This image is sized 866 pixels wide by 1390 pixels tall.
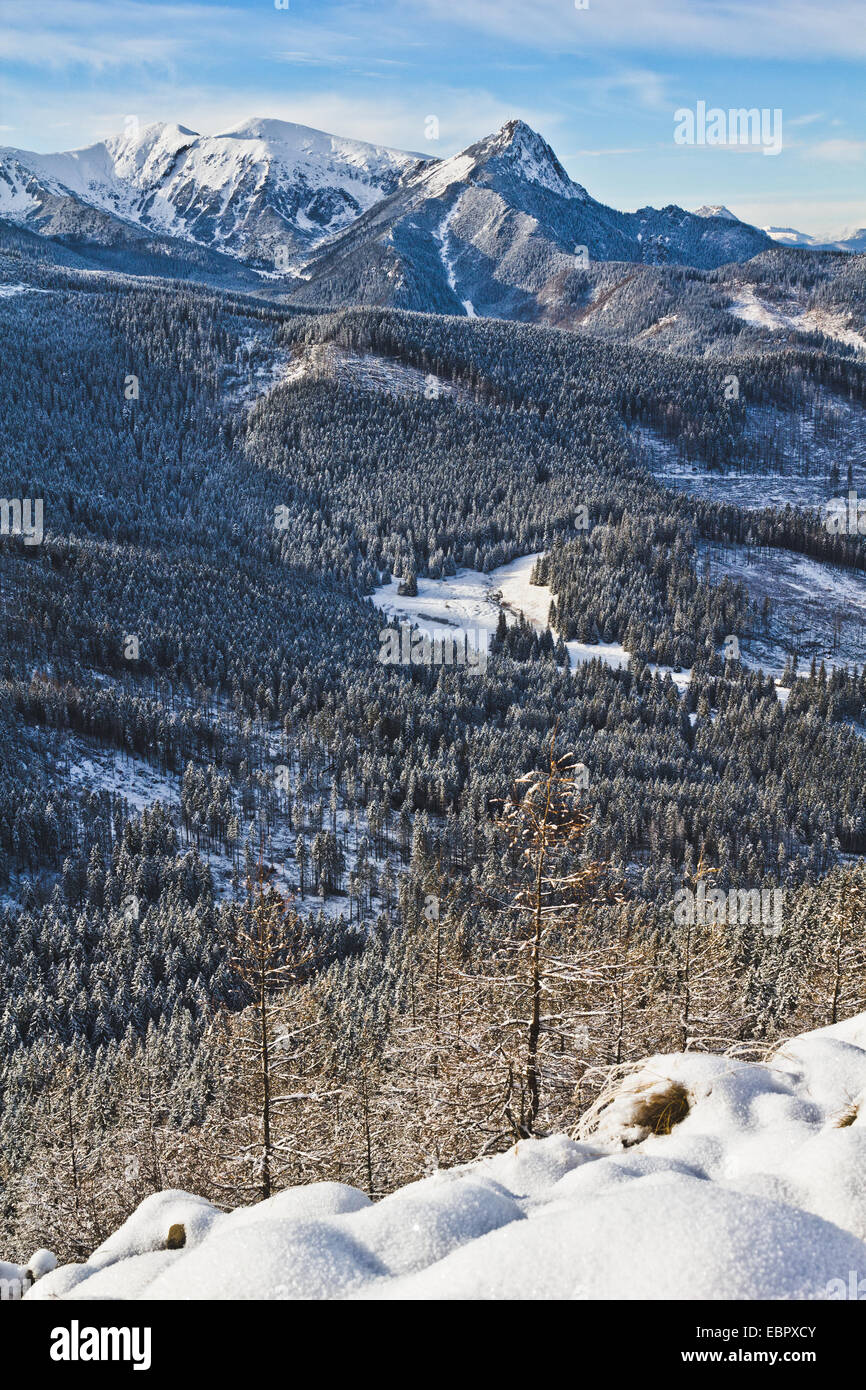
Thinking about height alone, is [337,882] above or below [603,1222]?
below

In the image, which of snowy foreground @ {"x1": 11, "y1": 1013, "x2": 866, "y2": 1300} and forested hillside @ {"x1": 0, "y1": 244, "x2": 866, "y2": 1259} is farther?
forested hillside @ {"x1": 0, "y1": 244, "x2": 866, "y2": 1259}

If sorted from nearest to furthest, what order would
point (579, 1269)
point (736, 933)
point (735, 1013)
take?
1. point (579, 1269)
2. point (735, 1013)
3. point (736, 933)

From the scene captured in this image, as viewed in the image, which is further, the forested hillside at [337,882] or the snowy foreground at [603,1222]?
the forested hillside at [337,882]

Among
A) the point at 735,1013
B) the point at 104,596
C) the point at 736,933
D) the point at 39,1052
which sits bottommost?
the point at 39,1052

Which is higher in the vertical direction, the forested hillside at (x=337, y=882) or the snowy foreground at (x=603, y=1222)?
the snowy foreground at (x=603, y=1222)

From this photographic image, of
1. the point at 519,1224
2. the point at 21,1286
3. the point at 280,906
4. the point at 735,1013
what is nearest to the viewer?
the point at 519,1224

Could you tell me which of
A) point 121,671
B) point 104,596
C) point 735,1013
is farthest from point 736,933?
point 104,596

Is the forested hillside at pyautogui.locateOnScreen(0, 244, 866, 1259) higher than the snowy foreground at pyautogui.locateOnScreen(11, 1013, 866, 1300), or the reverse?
the snowy foreground at pyautogui.locateOnScreen(11, 1013, 866, 1300)

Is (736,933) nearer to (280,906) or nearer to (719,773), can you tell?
(280,906)
